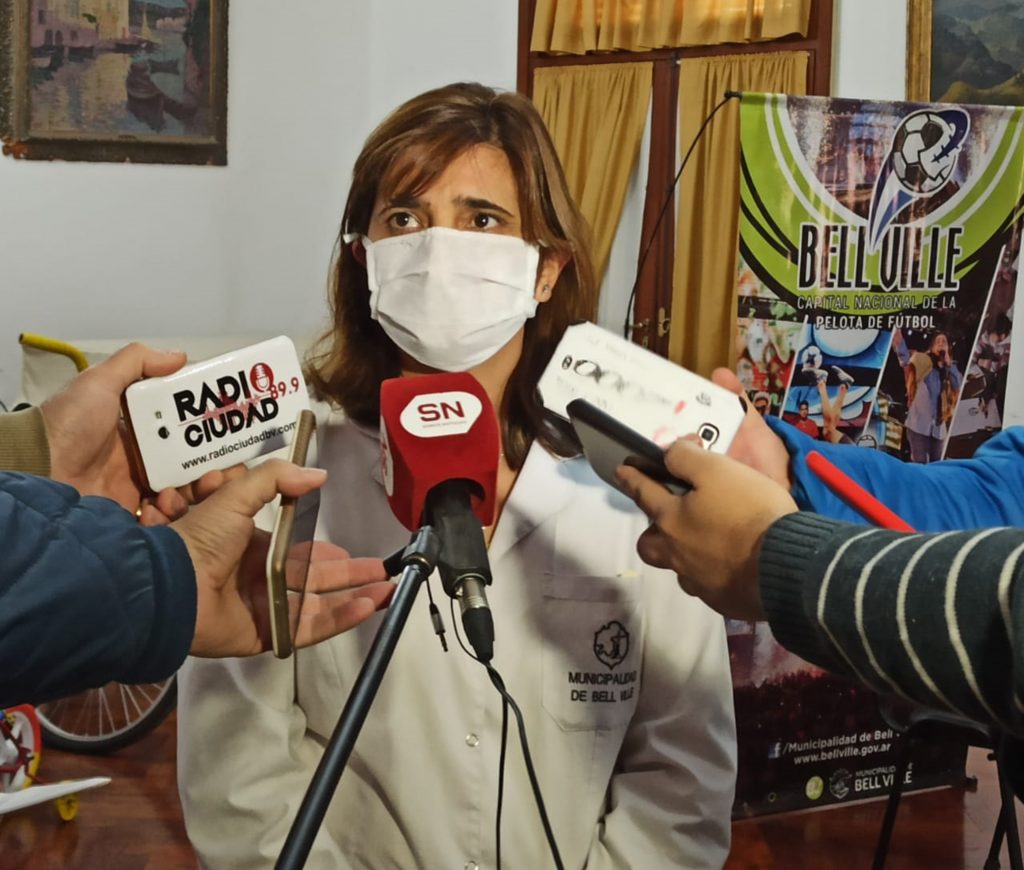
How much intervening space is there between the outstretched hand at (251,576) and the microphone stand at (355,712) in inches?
8.6

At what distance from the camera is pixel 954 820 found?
295 cm

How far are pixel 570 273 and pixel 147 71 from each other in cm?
339

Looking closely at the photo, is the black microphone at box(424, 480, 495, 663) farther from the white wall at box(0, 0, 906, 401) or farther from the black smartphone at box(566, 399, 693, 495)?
the white wall at box(0, 0, 906, 401)

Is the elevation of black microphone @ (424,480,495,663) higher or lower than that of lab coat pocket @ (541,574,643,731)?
higher

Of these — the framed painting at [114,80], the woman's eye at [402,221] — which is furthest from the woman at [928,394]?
the framed painting at [114,80]

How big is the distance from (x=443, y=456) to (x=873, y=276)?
86.2 inches

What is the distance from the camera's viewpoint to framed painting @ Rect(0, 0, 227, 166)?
13.1ft

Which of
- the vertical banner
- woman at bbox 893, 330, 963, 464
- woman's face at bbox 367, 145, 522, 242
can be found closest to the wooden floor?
the vertical banner

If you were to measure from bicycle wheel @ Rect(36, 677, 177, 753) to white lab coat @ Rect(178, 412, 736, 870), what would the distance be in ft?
6.56

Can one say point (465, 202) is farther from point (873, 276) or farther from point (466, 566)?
point (873, 276)

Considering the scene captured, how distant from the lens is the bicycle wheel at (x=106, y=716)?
313cm

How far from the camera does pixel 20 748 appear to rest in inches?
111

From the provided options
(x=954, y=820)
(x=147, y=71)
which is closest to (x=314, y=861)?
(x=954, y=820)

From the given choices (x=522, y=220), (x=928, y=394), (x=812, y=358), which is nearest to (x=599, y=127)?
(x=812, y=358)
